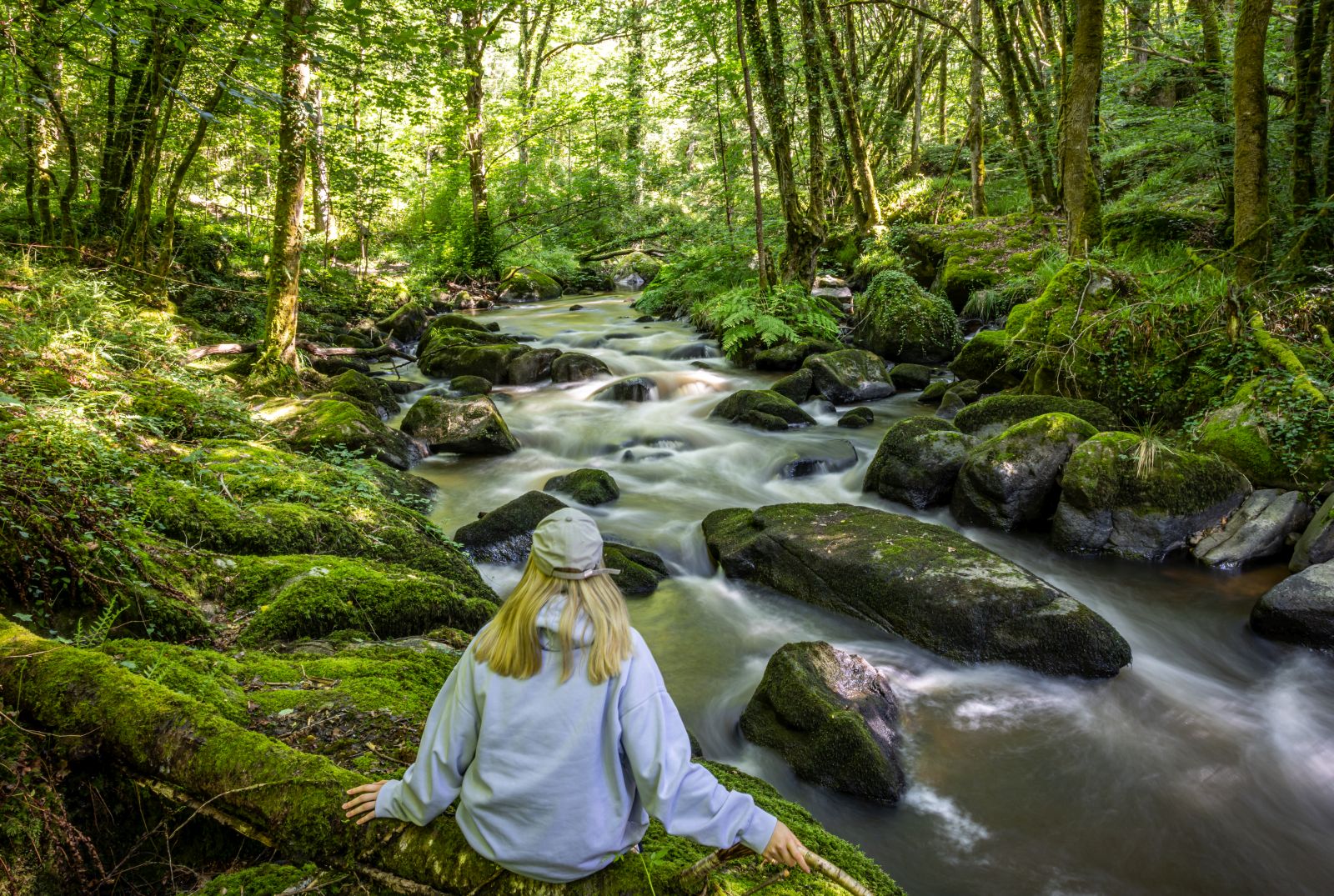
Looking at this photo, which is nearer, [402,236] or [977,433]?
[977,433]

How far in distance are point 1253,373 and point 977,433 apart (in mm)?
2737

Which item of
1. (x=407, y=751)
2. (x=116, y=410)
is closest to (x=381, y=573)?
(x=407, y=751)

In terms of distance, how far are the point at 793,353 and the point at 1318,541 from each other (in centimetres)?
861

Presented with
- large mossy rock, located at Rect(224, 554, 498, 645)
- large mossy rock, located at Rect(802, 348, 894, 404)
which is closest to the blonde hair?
large mossy rock, located at Rect(224, 554, 498, 645)

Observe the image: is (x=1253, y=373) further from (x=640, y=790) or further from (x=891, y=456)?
(x=640, y=790)

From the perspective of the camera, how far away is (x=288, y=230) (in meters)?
9.06

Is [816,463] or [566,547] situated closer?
[566,547]

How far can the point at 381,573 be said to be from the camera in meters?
4.46

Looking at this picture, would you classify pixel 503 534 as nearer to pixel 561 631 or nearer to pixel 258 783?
pixel 258 783

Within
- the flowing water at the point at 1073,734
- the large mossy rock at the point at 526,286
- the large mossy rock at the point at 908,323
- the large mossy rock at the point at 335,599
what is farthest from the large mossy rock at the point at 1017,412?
the large mossy rock at the point at 526,286

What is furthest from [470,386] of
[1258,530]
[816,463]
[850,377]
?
[1258,530]

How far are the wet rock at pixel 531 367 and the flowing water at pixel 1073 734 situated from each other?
215 inches

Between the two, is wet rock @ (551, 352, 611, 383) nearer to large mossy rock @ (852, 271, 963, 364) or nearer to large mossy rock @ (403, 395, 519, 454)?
large mossy rock @ (403, 395, 519, 454)

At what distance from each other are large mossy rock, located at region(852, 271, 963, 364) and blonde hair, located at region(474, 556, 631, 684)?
12.7 m
